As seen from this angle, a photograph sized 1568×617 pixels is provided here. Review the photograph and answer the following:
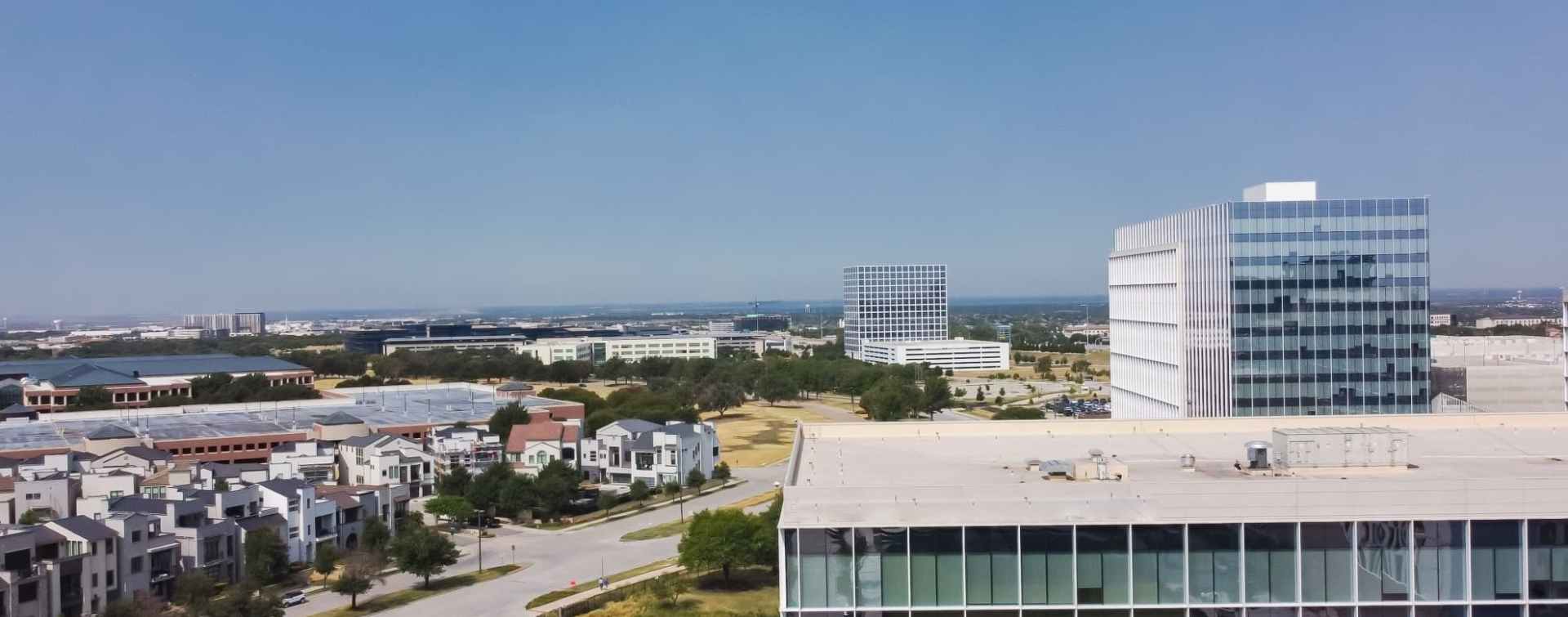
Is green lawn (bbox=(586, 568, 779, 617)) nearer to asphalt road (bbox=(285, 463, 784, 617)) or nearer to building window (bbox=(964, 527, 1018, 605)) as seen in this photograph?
asphalt road (bbox=(285, 463, 784, 617))

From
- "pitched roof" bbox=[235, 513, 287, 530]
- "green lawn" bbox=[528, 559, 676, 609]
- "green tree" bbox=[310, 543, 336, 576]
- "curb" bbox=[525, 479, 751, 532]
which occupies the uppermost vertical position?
"pitched roof" bbox=[235, 513, 287, 530]

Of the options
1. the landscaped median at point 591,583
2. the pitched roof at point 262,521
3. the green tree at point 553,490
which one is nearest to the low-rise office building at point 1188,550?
the landscaped median at point 591,583

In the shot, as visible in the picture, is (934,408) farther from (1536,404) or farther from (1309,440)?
(1309,440)

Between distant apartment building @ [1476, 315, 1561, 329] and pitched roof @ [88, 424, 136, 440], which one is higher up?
distant apartment building @ [1476, 315, 1561, 329]

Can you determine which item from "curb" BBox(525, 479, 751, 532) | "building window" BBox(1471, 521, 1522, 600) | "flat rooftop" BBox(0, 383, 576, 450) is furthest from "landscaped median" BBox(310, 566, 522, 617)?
"building window" BBox(1471, 521, 1522, 600)

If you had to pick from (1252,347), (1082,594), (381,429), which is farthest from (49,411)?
(1082,594)

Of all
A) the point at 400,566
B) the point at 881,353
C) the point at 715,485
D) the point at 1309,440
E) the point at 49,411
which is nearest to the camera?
the point at 1309,440

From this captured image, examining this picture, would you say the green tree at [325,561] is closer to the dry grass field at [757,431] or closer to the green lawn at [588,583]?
the green lawn at [588,583]
